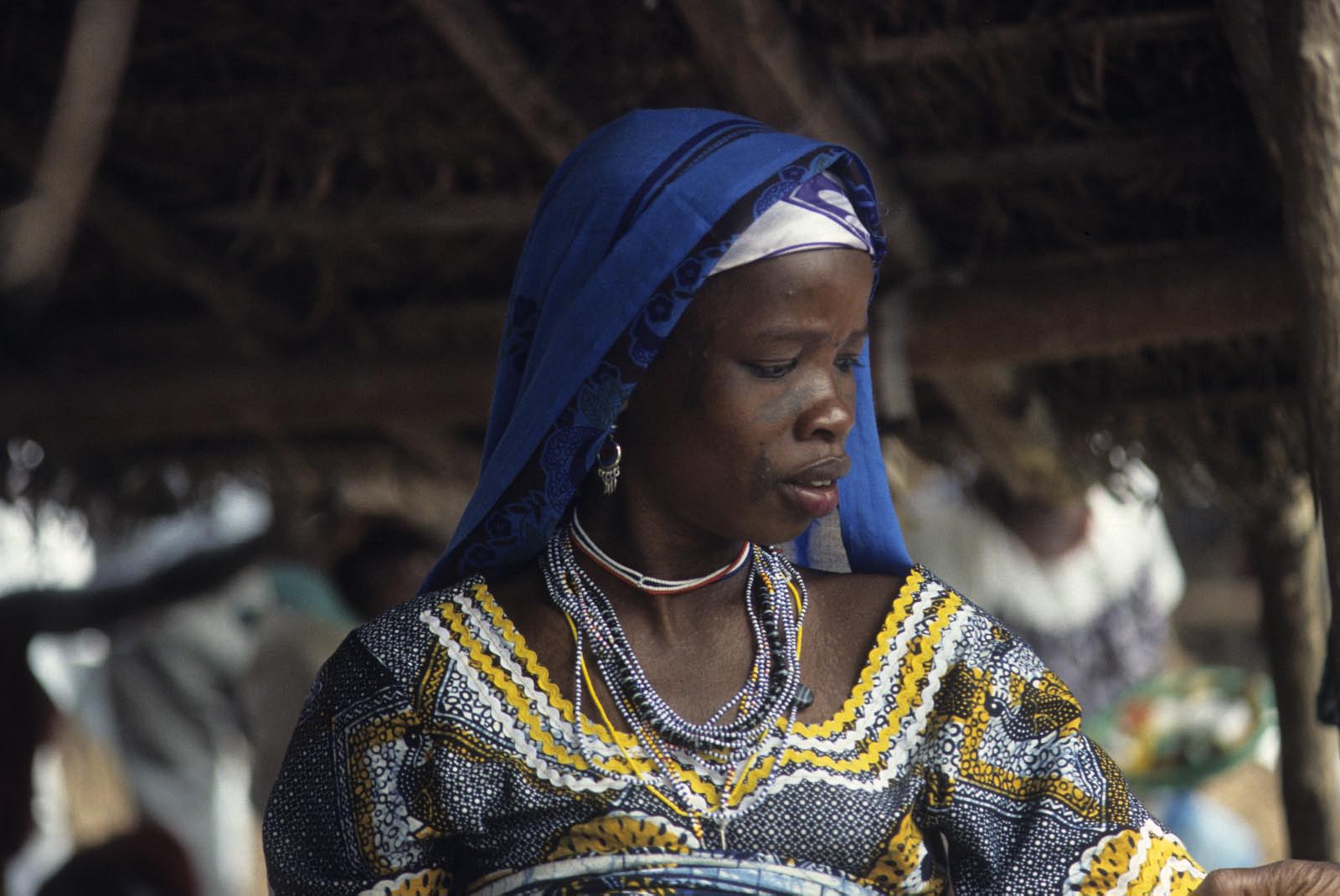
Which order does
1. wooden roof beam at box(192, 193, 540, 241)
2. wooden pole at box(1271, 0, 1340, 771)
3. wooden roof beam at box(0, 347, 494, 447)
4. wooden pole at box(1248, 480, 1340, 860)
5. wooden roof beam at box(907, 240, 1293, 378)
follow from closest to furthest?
wooden pole at box(1271, 0, 1340, 771)
wooden roof beam at box(907, 240, 1293, 378)
wooden roof beam at box(192, 193, 540, 241)
wooden pole at box(1248, 480, 1340, 860)
wooden roof beam at box(0, 347, 494, 447)

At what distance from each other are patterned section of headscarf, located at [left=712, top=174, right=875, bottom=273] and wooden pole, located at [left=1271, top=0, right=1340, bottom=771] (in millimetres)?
856

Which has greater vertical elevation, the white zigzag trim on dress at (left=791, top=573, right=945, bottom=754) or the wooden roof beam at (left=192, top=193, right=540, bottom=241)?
the wooden roof beam at (left=192, top=193, right=540, bottom=241)

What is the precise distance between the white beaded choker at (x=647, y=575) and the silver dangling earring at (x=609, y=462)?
0.10 meters

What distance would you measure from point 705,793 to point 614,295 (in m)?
0.61

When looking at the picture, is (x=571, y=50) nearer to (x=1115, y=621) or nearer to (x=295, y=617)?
(x=295, y=617)

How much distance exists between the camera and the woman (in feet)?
6.93

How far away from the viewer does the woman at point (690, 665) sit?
211 centimetres

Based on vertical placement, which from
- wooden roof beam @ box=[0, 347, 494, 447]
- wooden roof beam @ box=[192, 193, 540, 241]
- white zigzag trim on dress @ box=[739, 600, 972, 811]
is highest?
wooden roof beam @ box=[192, 193, 540, 241]

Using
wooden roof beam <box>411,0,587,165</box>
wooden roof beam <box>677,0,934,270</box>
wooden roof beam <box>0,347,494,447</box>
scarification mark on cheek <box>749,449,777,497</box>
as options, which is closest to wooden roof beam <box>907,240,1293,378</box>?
wooden roof beam <box>677,0,934,270</box>

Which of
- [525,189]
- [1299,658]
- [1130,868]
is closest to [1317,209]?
[1130,868]

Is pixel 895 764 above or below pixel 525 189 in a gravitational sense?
below

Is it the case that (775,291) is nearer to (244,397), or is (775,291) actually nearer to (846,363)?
(846,363)

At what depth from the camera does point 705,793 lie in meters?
2.12

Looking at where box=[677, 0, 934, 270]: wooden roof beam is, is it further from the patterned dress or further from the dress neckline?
the patterned dress
